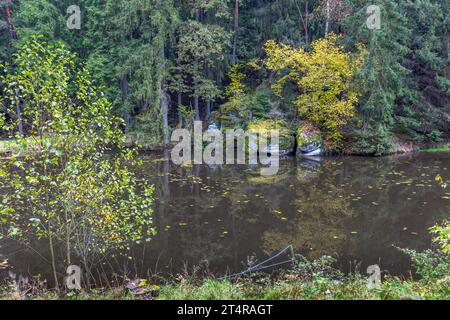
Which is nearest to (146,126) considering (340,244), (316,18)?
(316,18)

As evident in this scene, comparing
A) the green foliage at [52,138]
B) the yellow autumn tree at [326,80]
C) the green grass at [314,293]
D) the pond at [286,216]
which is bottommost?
the pond at [286,216]

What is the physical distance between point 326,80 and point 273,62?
123 inches

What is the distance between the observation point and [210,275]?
262 inches

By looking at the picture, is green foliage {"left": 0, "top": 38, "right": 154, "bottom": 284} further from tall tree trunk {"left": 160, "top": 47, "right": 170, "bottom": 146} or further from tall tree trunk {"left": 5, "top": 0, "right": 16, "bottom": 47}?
tall tree trunk {"left": 5, "top": 0, "right": 16, "bottom": 47}

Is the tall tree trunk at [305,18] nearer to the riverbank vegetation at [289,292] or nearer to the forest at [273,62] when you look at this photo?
the forest at [273,62]

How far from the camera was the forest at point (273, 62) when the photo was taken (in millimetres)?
18000

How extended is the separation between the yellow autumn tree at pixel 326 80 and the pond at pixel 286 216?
3533mm

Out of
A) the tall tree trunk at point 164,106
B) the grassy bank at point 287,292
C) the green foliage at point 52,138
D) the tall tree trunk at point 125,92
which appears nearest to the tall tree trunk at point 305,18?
the tall tree trunk at point 164,106

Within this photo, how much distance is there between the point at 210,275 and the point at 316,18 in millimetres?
19034

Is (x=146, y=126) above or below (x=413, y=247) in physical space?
above

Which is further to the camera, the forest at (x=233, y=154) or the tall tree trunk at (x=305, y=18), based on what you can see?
the tall tree trunk at (x=305, y=18)

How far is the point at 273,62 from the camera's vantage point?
64.2ft
